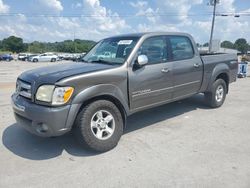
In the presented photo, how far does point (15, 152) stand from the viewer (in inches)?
159

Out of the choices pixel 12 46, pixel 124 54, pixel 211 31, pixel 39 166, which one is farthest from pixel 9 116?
pixel 12 46

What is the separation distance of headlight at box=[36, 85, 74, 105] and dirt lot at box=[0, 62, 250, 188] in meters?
0.94

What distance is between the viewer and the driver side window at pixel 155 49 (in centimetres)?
465

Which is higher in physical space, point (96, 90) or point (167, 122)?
point (96, 90)

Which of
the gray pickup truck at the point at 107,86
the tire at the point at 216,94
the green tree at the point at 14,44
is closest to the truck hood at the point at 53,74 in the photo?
the gray pickup truck at the point at 107,86

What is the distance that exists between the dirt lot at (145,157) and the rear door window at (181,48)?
1423mm

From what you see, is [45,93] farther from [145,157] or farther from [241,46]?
[241,46]

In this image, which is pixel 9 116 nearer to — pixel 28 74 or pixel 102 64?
pixel 28 74

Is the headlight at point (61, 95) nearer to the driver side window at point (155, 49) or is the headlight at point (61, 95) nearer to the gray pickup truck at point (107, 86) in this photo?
the gray pickup truck at point (107, 86)

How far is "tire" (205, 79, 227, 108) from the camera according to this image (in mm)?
6386

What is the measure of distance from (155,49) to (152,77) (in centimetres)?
62

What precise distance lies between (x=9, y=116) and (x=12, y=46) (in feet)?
338

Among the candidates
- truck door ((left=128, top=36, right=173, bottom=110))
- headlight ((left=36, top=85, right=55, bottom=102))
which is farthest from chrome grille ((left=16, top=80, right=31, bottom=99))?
truck door ((left=128, top=36, right=173, bottom=110))

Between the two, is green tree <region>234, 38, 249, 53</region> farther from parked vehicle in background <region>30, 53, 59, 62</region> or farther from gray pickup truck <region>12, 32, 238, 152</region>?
gray pickup truck <region>12, 32, 238, 152</region>
